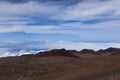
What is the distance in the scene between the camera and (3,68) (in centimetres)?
5534

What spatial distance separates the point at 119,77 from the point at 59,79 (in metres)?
6.00

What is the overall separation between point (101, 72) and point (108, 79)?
196 inches

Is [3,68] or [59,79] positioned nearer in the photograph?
[59,79]

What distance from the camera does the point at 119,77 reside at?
29.6 meters

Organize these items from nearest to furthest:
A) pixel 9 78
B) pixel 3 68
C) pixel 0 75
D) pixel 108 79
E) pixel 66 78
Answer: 1. pixel 108 79
2. pixel 66 78
3. pixel 9 78
4. pixel 0 75
5. pixel 3 68

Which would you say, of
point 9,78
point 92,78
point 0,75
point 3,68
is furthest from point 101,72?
point 3,68

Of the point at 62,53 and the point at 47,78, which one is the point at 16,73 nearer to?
the point at 47,78

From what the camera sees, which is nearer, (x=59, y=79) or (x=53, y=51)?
(x=59, y=79)

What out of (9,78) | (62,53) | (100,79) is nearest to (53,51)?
(62,53)

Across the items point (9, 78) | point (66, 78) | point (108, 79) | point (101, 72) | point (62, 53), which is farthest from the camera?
point (62, 53)

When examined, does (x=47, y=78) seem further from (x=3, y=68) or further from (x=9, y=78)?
(x=3, y=68)

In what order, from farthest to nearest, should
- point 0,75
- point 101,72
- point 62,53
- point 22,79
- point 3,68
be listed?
1. point 62,53
2. point 3,68
3. point 0,75
4. point 22,79
5. point 101,72

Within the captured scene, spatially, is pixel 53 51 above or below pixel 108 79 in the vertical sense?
above

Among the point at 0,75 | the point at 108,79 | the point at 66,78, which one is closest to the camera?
the point at 108,79
